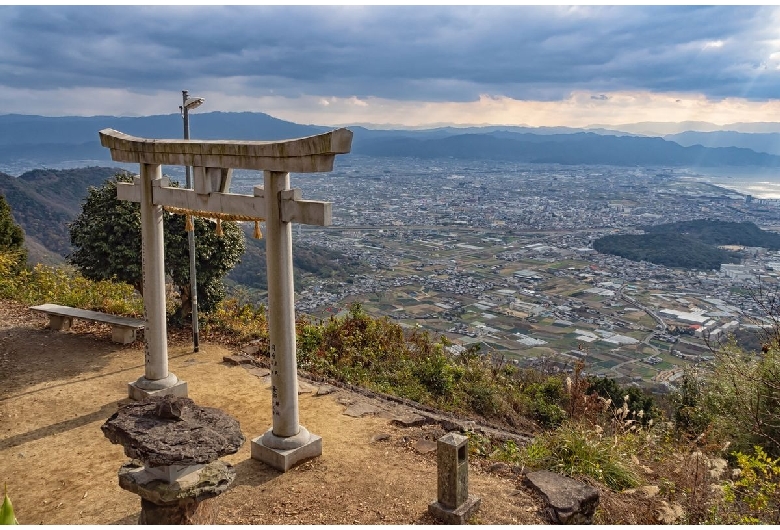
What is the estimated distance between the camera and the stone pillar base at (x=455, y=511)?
5016 mm

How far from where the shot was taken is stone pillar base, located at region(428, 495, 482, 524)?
16.5 ft

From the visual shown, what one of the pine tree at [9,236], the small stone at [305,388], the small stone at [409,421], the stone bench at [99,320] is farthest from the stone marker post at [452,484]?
the pine tree at [9,236]

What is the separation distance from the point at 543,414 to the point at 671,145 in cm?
13934

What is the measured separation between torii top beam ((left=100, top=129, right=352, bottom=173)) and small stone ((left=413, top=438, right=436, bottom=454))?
3.40 metres

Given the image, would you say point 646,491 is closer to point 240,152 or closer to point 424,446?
point 424,446

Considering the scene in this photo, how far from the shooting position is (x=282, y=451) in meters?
6.30

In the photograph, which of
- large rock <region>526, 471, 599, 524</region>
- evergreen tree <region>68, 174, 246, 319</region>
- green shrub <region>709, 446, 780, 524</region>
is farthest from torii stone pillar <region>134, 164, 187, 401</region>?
green shrub <region>709, 446, 780, 524</region>

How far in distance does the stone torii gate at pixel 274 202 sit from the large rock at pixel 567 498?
248cm

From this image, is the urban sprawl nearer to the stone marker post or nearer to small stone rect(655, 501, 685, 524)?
small stone rect(655, 501, 685, 524)

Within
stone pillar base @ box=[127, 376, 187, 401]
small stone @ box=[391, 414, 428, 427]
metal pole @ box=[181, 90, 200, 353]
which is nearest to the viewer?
small stone @ box=[391, 414, 428, 427]

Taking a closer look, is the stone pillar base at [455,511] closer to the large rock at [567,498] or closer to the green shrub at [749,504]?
the large rock at [567,498]

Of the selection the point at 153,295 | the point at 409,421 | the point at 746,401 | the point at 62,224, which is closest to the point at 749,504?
the point at 746,401

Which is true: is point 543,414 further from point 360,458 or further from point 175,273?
point 175,273

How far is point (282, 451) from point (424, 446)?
1.67 metres
